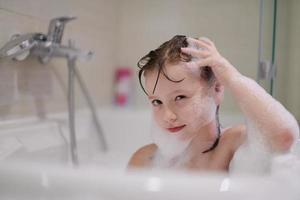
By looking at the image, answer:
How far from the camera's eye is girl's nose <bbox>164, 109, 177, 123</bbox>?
609 millimetres

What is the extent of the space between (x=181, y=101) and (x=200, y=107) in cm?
4

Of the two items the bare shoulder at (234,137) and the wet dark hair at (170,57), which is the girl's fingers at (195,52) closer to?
the wet dark hair at (170,57)

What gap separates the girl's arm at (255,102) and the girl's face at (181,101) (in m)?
0.03

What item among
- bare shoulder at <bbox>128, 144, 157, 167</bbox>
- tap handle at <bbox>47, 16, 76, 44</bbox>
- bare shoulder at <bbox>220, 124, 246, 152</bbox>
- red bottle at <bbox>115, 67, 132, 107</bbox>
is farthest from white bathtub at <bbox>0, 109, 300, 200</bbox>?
tap handle at <bbox>47, 16, 76, 44</bbox>

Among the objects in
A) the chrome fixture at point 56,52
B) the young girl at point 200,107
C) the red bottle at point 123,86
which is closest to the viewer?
the young girl at point 200,107

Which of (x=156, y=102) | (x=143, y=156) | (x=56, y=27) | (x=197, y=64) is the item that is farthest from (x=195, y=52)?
(x=56, y=27)

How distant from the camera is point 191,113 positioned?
61 centimetres

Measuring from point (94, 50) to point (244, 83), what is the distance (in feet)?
1.98

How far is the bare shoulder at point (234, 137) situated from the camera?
62 centimetres

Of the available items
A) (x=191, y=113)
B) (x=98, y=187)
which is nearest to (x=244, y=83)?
(x=191, y=113)

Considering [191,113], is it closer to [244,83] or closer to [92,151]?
[244,83]

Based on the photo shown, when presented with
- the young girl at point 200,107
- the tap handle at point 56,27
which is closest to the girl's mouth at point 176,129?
the young girl at point 200,107

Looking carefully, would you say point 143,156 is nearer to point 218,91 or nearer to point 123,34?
point 218,91

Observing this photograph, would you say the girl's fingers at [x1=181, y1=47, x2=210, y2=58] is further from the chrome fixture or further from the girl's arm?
the chrome fixture
